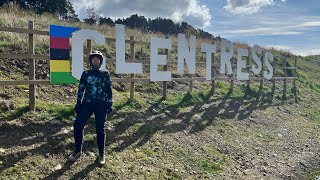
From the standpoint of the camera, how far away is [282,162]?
9.98 meters

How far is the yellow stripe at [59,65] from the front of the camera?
9.18 meters

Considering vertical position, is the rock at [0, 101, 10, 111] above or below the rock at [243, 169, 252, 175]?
above

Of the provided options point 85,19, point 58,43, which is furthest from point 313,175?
point 85,19

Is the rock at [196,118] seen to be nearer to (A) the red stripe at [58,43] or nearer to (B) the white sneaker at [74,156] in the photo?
(A) the red stripe at [58,43]

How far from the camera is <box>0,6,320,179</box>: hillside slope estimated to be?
6977mm

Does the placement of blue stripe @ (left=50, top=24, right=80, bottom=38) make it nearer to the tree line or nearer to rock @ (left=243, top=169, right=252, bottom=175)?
rock @ (left=243, top=169, right=252, bottom=175)

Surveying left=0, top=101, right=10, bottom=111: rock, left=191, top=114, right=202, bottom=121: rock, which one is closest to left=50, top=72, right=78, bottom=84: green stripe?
left=0, top=101, right=10, bottom=111: rock

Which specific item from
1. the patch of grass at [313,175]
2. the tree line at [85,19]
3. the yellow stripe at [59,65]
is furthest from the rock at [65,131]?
the tree line at [85,19]

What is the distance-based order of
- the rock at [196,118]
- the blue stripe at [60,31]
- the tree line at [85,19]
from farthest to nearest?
the tree line at [85,19], the rock at [196,118], the blue stripe at [60,31]

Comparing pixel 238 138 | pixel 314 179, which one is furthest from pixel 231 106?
pixel 314 179

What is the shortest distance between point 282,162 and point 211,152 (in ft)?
6.93

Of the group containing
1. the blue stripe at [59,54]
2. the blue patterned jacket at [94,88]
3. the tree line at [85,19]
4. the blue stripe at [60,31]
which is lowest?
the blue patterned jacket at [94,88]

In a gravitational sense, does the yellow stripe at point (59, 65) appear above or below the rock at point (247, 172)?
above

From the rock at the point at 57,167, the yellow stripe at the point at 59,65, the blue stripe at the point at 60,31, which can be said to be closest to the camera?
the rock at the point at 57,167
